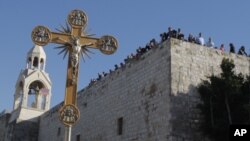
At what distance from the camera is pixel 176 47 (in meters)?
14.2

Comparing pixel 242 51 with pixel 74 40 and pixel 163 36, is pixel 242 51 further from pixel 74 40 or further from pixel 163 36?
pixel 74 40

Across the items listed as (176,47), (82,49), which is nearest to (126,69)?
(176,47)

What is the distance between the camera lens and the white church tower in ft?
81.3

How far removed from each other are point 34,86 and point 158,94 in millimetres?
13550

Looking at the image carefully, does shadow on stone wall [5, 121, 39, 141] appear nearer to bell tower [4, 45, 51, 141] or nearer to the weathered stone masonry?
bell tower [4, 45, 51, 141]

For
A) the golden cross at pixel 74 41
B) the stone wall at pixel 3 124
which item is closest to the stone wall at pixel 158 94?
the golden cross at pixel 74 41

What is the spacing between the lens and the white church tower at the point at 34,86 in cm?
2478

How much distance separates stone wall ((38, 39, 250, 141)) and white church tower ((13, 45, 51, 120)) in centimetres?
815

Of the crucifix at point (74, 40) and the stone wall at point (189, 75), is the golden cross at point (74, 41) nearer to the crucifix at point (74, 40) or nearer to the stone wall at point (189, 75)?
the crucifix at point (74, 40)

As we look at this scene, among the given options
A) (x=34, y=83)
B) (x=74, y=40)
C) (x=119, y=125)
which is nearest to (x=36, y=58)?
(x=34, y=83)

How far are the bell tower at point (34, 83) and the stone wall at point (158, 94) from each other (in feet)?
27.5

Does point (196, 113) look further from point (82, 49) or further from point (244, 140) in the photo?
point (244, 140)

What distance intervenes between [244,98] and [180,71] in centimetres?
220

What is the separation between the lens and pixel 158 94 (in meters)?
14.0
